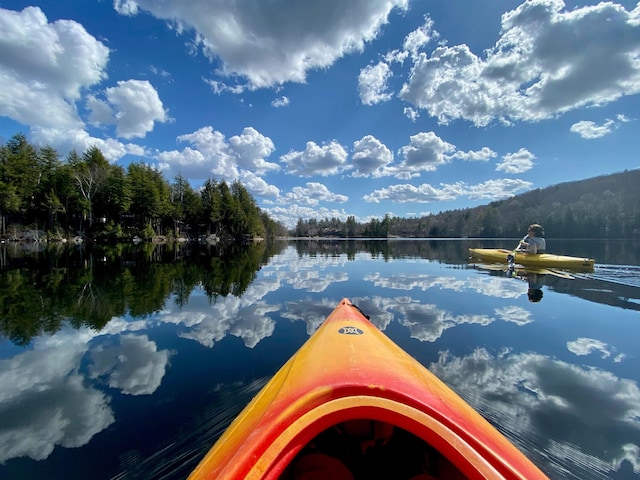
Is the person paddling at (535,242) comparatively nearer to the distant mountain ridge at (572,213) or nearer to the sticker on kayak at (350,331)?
the sticker on kayak at (350,331)

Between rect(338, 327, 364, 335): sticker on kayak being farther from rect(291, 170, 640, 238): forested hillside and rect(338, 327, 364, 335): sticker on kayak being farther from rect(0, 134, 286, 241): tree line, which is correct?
rect(291, 170, 640, 238): forested hillside

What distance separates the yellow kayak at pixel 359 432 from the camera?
1822 mm

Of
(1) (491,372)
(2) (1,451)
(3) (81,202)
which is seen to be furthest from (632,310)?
(3) (81,202)

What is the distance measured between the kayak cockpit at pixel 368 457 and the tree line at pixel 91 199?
5584 centimetres

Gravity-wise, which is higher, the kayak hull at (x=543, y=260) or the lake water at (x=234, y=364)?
the kayak hull at (x=543, y=260)

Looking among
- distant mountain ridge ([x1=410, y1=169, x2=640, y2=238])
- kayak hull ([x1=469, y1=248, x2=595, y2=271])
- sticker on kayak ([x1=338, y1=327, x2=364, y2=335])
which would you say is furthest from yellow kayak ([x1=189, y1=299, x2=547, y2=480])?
distant mountain ridge ([x1=410, y1=169, x2=640, y2=238])

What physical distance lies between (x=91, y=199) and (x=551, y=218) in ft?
421

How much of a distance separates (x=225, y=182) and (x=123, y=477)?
81677 mm

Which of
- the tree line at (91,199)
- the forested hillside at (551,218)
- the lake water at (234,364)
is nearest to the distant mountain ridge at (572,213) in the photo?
the forested hillside at (551,218)

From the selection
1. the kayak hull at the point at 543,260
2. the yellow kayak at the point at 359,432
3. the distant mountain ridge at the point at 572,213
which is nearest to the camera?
the yellow kayak at the point at 359,432

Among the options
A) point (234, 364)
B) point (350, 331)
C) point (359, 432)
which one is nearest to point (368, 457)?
point (359, 432)

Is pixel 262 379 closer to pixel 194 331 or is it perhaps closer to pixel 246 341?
pixel 246 341

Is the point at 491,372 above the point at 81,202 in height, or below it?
below

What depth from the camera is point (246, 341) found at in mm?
6770
